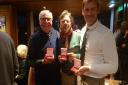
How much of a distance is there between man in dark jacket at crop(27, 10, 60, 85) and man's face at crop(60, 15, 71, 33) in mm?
168

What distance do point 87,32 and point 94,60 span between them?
0.25 meters

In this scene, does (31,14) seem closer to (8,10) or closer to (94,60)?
(8,10)

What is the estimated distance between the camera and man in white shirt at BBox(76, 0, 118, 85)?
1868mm

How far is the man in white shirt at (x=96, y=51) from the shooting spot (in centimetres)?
187

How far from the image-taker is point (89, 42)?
1.98m

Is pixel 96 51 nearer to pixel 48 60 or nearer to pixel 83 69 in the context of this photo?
pixel 83 69

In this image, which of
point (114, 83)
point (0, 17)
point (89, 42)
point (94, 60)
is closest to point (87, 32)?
point (89, 42)

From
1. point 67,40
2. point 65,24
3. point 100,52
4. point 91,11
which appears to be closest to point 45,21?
point 65,24

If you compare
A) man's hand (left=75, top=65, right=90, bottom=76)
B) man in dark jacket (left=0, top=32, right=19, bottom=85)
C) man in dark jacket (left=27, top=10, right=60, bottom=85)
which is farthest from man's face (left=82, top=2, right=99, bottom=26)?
man in dark jacket (left=0, top=32, right=19, bottom=85)

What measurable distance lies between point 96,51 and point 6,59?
4.37 feet

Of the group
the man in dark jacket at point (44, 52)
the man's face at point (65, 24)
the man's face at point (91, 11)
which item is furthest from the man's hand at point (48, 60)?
the man's face at point (91, 11)

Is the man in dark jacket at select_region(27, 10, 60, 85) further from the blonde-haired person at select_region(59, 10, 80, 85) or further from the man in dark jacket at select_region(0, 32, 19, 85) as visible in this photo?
the man in dark jacket at select_region(0, 32, 19, 85)

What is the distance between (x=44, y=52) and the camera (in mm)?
3025

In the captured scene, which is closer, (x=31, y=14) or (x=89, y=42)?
(x=89, y=42)
